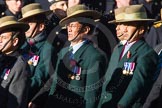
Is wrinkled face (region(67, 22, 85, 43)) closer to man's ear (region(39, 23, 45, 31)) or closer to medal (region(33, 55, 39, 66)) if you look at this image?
medal (region(33, 55, 39, 66))

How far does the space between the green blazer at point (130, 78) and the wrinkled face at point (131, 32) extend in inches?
3.3

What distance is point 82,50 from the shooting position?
258 inches

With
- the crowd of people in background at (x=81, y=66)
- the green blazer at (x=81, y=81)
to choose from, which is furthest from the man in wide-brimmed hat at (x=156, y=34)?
the green blazer at (x=81, y=81)

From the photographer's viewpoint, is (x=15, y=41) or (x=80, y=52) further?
(x=80, y=52)

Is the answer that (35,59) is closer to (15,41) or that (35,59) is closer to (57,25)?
(15,41)

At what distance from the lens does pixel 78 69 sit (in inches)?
255

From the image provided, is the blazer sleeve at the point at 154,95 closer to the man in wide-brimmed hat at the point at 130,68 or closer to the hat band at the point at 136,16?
the man in wide-brimmed hat at the point at 130,68

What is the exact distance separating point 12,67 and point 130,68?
50.2 inches

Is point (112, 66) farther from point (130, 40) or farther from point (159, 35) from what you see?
point (159, 35)

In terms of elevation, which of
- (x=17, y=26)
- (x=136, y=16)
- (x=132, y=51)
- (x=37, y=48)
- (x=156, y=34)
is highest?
(x=17, y=26)

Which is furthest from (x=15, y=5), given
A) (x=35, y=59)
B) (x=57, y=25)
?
(x=35, y=59)

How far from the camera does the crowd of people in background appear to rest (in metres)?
6.06

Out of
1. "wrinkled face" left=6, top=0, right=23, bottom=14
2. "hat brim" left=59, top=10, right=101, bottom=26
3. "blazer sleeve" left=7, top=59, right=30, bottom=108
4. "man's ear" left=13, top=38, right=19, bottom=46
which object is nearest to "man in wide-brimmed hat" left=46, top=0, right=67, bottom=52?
"wrinkled face" left=6, top=0, right=23, bottom=14

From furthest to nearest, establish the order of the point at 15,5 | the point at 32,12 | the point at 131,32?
the point at 15,5 → the point at 32,12 → the point at 131,32
